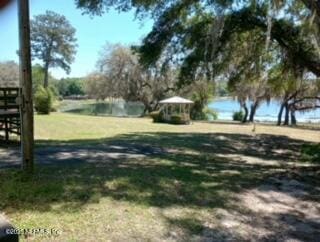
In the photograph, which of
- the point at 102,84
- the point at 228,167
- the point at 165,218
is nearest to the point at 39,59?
the point at 102,84

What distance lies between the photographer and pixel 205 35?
13461 mm

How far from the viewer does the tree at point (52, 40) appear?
5109cm

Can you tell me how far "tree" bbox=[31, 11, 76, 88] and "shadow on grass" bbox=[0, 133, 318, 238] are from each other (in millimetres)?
43005

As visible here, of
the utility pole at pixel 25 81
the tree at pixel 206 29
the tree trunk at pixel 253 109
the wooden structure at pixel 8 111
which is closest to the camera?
the utility pole at pixel 25 81

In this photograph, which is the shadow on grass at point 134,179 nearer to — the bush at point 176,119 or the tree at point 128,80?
the bush at point 176,119

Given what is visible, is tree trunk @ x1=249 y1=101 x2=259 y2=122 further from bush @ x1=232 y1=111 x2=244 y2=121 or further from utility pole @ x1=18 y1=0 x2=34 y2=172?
utility pole @ x1=18 y1=0 x2=34 y2=172

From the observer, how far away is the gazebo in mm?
29312

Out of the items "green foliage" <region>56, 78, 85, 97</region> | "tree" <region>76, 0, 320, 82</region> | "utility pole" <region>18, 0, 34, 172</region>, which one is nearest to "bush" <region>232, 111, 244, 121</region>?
"tree" <region>76, 0, 320, 82</region>

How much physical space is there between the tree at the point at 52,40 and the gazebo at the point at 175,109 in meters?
22.2

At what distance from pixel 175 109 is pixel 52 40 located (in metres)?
27.3

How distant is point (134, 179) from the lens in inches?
245

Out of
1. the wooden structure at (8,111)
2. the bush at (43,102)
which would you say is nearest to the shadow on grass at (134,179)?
the wooden structure at (8,111)

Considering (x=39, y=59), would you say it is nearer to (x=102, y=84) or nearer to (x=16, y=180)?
(x=102, y=84)

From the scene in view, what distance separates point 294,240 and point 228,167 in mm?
A: 4307
